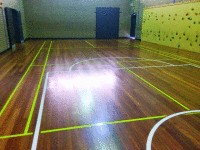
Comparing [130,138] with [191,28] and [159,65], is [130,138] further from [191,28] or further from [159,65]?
[191,28]

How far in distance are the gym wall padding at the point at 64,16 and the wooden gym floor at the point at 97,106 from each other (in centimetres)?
1103

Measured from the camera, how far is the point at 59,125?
3.18 metres

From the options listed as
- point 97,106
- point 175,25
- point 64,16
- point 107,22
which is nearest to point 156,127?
point 97,106

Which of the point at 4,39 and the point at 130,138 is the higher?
the point at 4,39

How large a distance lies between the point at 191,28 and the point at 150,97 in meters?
7.65

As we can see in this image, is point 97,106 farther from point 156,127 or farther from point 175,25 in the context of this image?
point 175,25

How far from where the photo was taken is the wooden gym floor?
2.79 metres

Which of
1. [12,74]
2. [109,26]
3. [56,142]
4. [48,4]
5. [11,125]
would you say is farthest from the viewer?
[109,26]

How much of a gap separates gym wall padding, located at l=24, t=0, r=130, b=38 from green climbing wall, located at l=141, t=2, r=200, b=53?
15.4 ft

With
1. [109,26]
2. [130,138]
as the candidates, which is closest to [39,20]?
[109,26]

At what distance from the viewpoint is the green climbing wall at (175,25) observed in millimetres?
10189

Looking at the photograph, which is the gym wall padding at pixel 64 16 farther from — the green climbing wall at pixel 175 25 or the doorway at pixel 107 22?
the green climbing wall at pixel 175 25

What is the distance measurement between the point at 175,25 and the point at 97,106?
9.48 meters

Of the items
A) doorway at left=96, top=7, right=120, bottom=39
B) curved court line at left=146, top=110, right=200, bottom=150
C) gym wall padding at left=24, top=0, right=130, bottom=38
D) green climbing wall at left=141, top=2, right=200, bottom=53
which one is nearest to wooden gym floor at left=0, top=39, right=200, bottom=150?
curved court line at left=146, top=110, right=200, bottom=150
